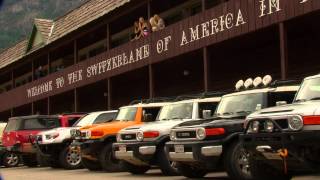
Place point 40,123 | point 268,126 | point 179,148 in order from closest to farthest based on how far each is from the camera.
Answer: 1. point 268,126
2. point 179,148
3. point 40,123

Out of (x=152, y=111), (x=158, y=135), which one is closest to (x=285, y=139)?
(x=158, y=135)

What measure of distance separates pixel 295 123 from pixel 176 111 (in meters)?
5.66

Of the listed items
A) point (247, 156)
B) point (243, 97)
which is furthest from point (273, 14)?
point (247, 156)

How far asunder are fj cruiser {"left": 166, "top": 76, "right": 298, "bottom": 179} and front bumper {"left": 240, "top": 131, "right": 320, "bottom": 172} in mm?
1161

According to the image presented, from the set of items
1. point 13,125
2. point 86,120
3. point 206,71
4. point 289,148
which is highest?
point 206,71

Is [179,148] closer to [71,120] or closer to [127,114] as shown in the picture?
[127,114]

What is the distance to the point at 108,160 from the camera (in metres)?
15.6

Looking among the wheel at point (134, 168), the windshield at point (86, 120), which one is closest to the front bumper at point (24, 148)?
the windshield at point (86, 120)

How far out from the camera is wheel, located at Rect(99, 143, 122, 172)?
51.2 feet

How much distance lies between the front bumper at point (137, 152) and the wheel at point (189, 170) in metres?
0.90

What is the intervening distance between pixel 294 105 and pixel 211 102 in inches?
176

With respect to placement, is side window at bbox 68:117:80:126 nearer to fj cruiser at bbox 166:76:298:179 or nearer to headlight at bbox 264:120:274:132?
fj cruiser at bbox 166:76:298:179

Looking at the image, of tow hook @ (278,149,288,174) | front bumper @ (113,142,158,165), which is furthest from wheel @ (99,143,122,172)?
tow hook @ (278,149,288,174)

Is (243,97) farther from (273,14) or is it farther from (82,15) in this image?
(82,15)
